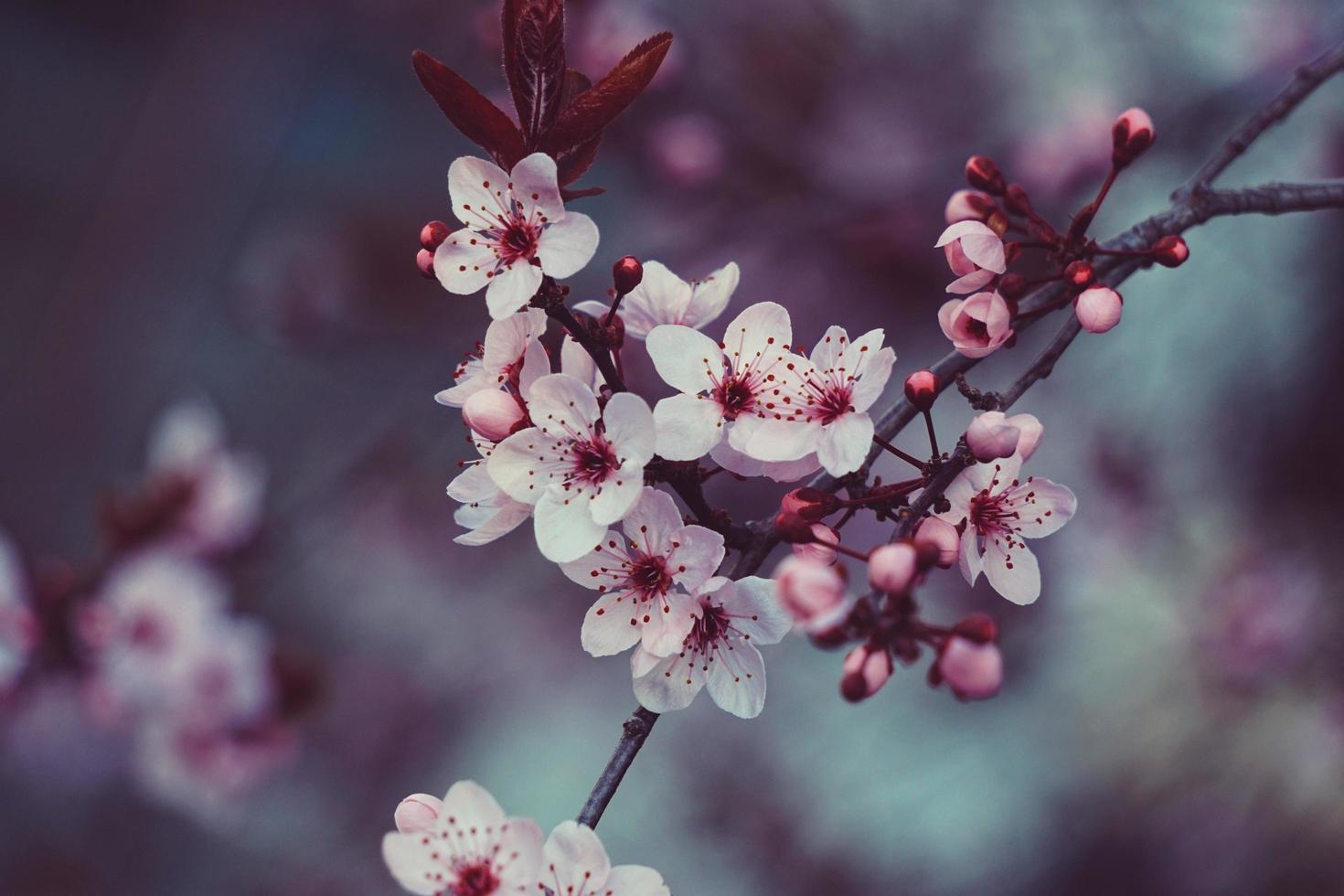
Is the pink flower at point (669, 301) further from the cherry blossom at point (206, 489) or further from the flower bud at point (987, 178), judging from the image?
the cherry blossom at point (206, 489)

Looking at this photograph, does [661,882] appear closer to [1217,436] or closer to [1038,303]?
[1038,303]

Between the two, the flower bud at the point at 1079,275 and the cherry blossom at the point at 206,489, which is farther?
the cherry blossom at the point at 206,489

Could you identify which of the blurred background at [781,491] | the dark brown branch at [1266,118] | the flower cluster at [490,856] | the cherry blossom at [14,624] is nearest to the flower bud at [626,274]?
the flower cluster at [490,856]

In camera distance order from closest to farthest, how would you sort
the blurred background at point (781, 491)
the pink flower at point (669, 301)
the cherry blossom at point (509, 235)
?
the cherry blossom at point (509, 235) → the pink flower at point (669, 301) → the blurred background at point (781, 491)

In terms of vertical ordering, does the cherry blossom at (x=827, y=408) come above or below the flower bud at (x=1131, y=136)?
below

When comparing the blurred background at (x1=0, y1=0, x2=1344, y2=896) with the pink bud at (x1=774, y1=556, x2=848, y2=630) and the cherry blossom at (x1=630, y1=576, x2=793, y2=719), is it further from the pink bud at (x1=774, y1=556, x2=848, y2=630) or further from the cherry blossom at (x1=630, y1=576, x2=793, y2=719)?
the pink bud at (x1=774, y1=556, x2=848, y2=630)

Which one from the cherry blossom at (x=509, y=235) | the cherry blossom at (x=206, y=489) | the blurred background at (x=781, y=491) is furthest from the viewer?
the blurred background at (x=781, y=491)
